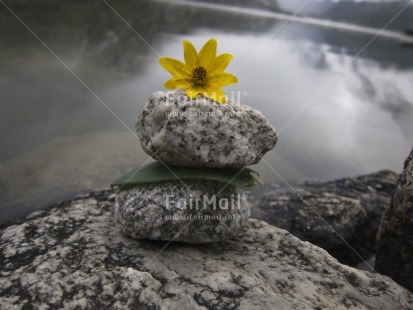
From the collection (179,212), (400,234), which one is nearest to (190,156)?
(179,212)

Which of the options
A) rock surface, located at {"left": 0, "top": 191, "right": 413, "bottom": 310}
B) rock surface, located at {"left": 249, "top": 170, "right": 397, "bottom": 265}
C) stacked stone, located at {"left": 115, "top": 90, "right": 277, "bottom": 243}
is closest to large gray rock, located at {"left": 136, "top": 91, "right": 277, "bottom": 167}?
stacked stone, located at {"left": 115, "top": 90, "right": 277, "bottom": 243}

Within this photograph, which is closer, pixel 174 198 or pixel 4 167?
pixel 174 198

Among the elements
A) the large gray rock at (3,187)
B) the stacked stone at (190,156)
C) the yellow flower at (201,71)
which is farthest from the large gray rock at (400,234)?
the large gray rock at (3,187)

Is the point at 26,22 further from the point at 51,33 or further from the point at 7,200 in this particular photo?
the point at 7,200

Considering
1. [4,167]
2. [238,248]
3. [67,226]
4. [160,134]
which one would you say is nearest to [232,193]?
[238,248]

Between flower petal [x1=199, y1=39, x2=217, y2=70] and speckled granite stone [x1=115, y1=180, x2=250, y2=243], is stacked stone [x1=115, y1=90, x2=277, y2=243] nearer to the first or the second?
speckled granite stone [x1=115, y1=180, x2=250, y2=243]
